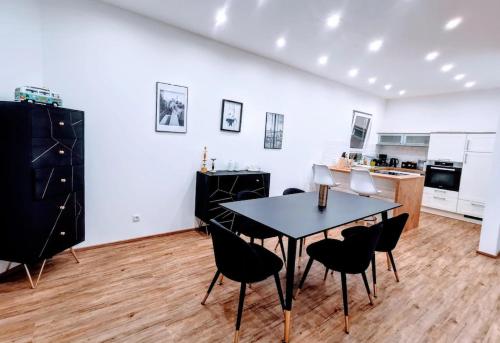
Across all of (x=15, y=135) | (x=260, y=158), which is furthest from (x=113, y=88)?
(x=260, y=158)

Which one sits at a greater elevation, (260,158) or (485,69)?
(485,69)

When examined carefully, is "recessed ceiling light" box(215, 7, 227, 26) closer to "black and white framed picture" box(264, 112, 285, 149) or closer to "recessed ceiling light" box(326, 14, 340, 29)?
"recessed ceiling light" box(326, 14, 340, 29)

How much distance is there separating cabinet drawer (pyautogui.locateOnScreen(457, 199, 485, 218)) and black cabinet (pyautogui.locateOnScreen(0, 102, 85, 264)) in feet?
22.8

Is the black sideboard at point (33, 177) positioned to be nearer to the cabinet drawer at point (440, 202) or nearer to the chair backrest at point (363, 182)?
Result: the chair backrest at point (363, 182)

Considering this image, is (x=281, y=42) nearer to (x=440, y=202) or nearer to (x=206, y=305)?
(x=206, y=305)

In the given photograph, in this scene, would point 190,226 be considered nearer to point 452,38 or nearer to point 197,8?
point 197,8

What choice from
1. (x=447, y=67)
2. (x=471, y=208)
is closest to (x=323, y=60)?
(x=447, y=67)

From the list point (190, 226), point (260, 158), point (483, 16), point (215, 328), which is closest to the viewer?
point (215, 328)

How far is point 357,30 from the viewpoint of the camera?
10.3 ft

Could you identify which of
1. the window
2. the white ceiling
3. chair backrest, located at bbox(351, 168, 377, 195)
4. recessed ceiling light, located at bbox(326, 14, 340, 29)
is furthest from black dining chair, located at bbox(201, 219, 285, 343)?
the window

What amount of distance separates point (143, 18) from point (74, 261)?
2983mm

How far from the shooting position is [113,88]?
3062 mm

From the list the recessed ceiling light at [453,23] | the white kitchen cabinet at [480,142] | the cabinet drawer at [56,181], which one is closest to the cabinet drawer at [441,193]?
the white kitchen cabinet at [480,142]

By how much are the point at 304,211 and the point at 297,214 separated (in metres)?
0.14
